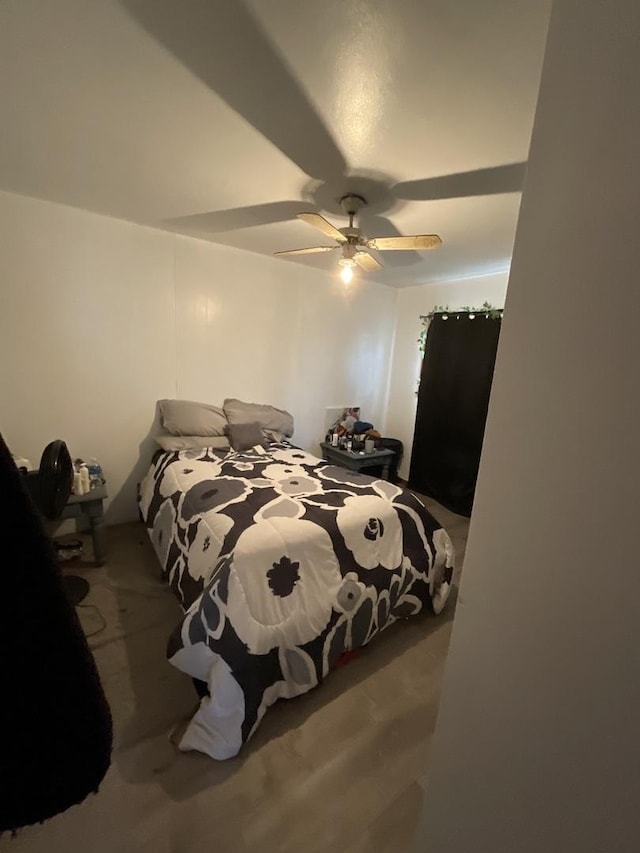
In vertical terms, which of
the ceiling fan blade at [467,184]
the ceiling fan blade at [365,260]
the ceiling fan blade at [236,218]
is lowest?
the ceiling fan blade at [365,260]

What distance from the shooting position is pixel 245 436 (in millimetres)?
2805

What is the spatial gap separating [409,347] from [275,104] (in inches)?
119

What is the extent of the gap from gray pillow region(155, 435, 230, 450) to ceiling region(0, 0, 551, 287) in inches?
Result: 62.5

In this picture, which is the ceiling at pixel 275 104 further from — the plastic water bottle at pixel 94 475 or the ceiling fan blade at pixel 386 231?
the plastic water bottle at pixel 94 475

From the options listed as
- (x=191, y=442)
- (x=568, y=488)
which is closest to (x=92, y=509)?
(x=191, y=442)

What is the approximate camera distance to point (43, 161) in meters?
1.80

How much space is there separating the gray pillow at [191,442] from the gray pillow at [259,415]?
0.77ft

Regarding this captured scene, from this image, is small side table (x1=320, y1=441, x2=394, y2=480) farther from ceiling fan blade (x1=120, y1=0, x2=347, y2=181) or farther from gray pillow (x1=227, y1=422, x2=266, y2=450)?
ceiling fan blade (x1=120, y1=0, x2=347, y2=181)

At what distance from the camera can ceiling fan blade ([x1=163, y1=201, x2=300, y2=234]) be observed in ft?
7.07

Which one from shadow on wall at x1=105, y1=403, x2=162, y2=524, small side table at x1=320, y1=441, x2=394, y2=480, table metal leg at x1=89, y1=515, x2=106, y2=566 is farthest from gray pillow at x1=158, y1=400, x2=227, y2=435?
small side table at x1=320, y1=441, x2=394, y2=480

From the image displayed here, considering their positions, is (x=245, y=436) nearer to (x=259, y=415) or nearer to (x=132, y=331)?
(x=259, y=415)

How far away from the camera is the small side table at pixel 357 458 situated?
3555 millimetres

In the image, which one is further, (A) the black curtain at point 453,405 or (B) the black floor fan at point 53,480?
(A) the black curtain at point 453,405

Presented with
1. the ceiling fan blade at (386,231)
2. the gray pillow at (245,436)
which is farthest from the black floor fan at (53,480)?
the ceiling fan blade at (386,231)
